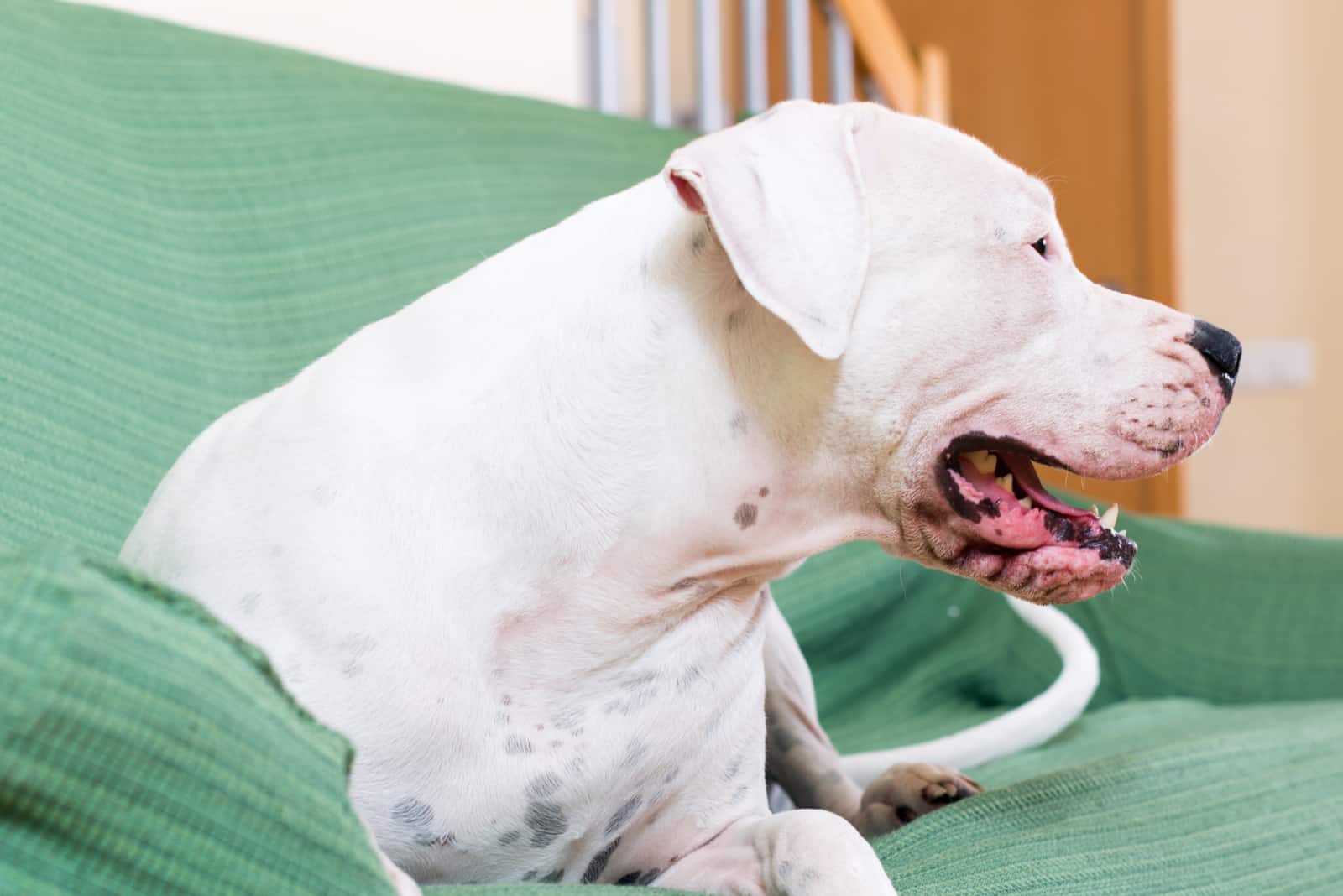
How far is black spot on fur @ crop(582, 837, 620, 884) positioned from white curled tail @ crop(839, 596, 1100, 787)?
497 millimetres

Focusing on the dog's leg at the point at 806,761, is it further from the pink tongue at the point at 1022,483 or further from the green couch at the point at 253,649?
the pink tongue at the point at 1022,483

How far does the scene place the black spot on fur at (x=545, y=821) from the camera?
0.96 meters

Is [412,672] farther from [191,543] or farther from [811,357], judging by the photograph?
[811,357]

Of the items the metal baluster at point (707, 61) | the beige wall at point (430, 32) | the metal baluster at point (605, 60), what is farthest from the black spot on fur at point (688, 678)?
the metal baluster at point (707, 61)

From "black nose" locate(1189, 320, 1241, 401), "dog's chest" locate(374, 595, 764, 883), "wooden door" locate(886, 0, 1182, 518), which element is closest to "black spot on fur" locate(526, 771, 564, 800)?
"dog's chest" locate(374, 595, 764, 883)

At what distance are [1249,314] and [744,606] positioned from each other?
3450mm

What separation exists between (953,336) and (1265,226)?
3508 mm

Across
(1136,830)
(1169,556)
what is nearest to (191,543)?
(1136,830)

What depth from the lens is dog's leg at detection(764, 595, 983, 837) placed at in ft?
4.13

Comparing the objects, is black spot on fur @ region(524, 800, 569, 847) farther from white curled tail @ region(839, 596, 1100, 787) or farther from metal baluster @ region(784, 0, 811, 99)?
metal baluster @ region(784, 0, 811, 99)

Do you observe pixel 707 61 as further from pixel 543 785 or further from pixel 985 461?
pixel 543 785

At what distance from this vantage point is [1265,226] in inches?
162

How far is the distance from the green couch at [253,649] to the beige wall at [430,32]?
0.39 m

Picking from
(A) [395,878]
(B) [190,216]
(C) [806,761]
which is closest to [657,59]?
(B) [190,216]
